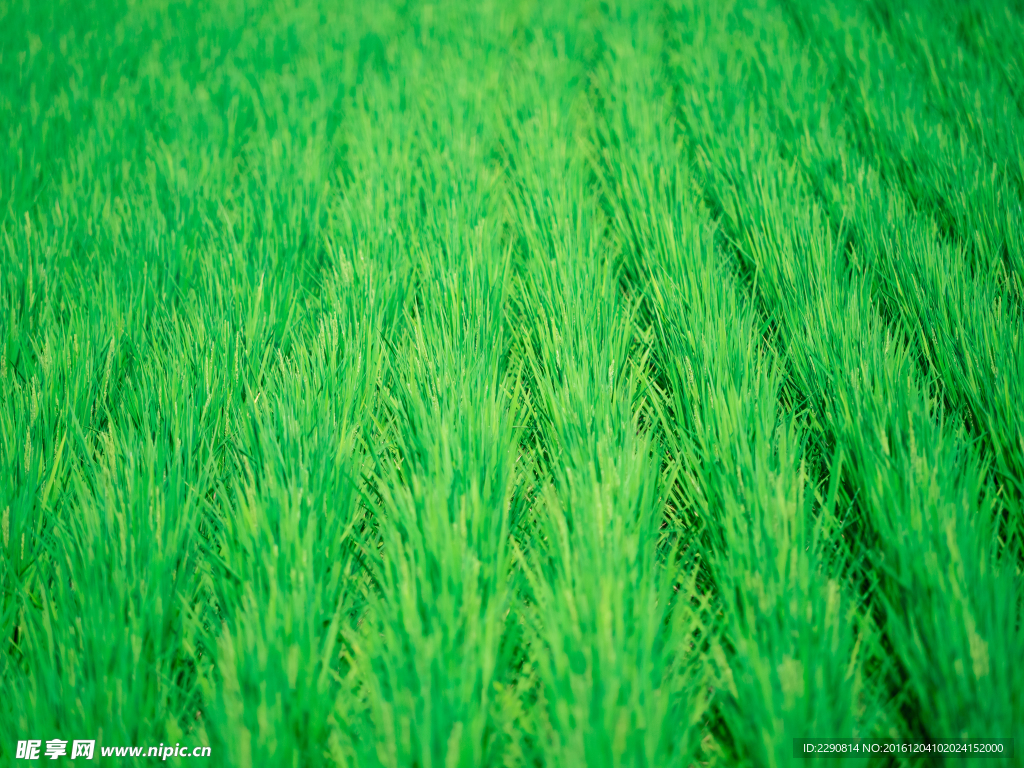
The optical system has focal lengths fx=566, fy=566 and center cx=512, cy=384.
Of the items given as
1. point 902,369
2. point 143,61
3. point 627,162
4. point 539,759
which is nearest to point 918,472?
point 902,369

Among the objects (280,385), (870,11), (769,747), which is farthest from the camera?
(870,11)

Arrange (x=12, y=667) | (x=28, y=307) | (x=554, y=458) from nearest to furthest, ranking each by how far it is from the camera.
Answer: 1. (x=12, y=667)
2. (x=554, y=458)
3. (x=28, y=307)

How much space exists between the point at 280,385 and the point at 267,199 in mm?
687

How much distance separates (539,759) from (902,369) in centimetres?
93

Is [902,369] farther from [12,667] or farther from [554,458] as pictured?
[12,667]

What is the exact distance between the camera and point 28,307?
1303 mm

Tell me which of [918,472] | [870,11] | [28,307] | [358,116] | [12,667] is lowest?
[12,667]

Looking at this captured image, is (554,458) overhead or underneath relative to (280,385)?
underneath

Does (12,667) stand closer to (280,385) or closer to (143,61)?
(280,385)

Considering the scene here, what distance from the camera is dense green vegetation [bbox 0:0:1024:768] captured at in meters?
0.73

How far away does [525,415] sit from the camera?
1.09m

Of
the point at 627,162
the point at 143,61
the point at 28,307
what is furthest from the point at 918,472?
the point at 143,61

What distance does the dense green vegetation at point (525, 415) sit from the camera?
0.73 meters

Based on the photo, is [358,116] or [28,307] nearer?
[28,307]
